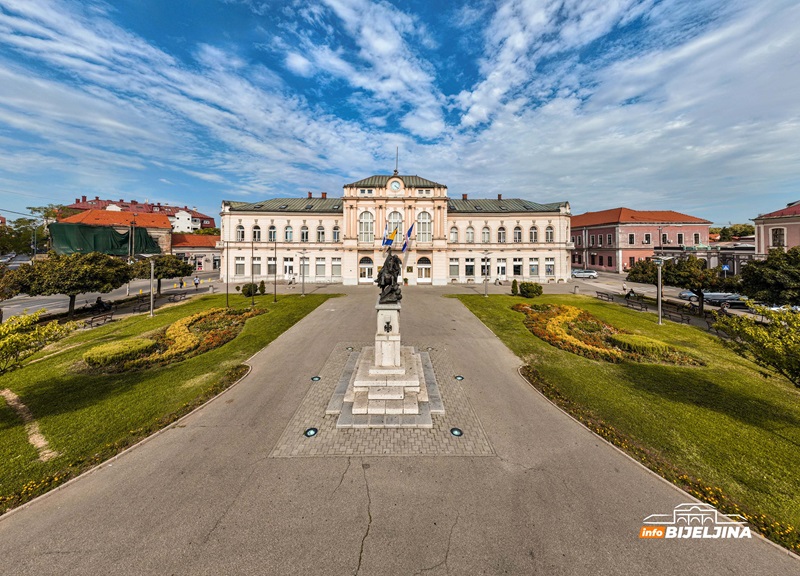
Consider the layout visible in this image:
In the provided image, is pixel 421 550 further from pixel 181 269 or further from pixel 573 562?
pixel 181 269

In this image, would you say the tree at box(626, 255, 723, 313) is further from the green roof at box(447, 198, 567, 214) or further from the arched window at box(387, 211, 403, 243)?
the arched window at box(387, 211, 403, 243)

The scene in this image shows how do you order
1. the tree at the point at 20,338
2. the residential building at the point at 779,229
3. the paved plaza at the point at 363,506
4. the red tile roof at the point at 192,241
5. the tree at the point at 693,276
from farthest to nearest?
1. the red tile roof at the point at 192,241
2. the residential building at the point at 779,229
3. the tree at the point at 693,276
4. the tree at the point at 20,338
5. the paved plaza at the point at 363,506

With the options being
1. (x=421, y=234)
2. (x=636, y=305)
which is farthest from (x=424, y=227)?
(x=636, y=305)

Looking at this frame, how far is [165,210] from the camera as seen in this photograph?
106 metres

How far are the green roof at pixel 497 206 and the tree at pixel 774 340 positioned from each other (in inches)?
1629

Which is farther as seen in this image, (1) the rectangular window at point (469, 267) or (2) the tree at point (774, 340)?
(1) the rectangular window at point (469, 267)

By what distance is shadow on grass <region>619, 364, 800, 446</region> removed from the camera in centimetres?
1038

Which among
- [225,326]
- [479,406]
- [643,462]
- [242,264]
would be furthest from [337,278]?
[643,462]

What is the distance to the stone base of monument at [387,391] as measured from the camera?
10180 millimetres

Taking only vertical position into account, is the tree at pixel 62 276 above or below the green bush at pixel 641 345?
above

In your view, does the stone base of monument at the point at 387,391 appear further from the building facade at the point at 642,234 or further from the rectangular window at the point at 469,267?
the building facade at the point at 642,234

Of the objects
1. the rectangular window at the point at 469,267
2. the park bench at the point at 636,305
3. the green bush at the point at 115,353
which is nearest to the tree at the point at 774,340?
the park bench at the point at 636,305

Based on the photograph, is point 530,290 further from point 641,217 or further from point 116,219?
point 116,219

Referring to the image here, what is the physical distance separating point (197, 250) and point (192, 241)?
3711mm
